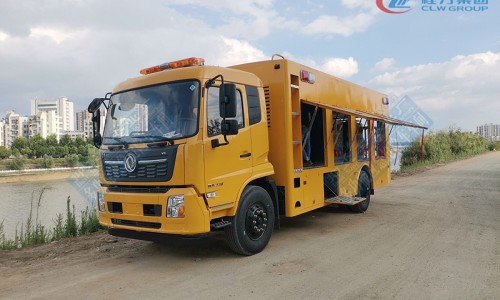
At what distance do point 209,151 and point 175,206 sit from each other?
0.81m

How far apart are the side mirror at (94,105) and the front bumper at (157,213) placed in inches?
54.6

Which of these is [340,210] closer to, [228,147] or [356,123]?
[356,123]

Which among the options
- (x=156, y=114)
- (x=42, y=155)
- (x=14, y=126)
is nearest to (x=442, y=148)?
(x=156, y=114)

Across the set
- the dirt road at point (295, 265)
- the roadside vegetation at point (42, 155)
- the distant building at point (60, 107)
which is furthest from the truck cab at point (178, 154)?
the distant building at point (60, 107)

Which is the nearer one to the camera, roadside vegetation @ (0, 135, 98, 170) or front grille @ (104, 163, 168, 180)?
front grille @ (104, 163, 168, 180)

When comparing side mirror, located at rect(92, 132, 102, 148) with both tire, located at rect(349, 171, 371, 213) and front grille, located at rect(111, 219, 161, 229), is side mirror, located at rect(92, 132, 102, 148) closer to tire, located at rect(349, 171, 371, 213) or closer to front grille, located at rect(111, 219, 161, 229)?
front grille, located at rect(111, 219, 161, 229)

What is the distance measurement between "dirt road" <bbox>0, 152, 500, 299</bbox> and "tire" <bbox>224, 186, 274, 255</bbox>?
184 millimetres

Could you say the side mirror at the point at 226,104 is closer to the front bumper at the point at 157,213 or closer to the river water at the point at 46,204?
the front bumper at the point at 157,213

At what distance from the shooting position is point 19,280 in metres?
4.62

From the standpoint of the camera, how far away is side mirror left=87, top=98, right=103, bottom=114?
5512 millimetres

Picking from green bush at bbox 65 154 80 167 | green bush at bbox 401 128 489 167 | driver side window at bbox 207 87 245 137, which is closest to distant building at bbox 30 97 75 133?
green bush at bbox 65 154 80 167

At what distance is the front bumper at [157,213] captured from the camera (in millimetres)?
4445

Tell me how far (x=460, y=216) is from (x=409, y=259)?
12.7 ft

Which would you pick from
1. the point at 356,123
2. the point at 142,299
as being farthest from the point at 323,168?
the point at 142,299
